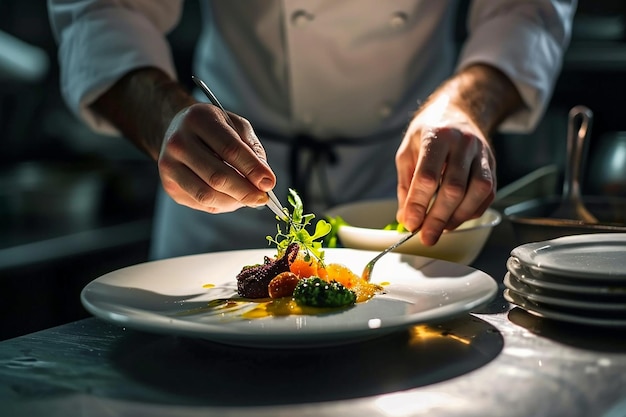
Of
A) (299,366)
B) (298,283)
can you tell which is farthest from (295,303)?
(299,366)

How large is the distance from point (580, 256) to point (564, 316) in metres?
0.14

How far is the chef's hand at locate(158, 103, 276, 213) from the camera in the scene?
3.81ft

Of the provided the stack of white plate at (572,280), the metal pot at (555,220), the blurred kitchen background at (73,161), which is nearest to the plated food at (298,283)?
the stack of white plate at (572,280)

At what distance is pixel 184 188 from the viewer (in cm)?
125

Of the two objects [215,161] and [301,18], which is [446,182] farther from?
[301,18]

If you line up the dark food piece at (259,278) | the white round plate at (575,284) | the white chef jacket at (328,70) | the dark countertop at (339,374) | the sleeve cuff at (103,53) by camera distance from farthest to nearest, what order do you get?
the white chef jacket at (328,70)
the sleeve cuff at (103,53)
the dark food piece at (259,278)
the white round plate at (575,284)
the dark countertop at (339,374)

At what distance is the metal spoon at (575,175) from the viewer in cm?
157

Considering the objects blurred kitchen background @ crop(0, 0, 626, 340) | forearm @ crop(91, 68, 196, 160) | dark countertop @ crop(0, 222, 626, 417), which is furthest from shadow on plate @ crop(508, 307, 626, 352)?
blurred kitchen background @ crop(0, 0, 626, 340)

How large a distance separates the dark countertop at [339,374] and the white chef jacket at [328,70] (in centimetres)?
88

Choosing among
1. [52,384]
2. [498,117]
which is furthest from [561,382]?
[498,117]

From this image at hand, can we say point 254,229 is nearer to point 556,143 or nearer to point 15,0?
point 556,143

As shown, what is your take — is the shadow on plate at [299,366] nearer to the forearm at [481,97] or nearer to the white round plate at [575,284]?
the white round plate at [575,284]

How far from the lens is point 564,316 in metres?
1.02

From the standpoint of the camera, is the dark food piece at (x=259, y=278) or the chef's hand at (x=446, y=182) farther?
the chef's hand at (x=446, y=182)
